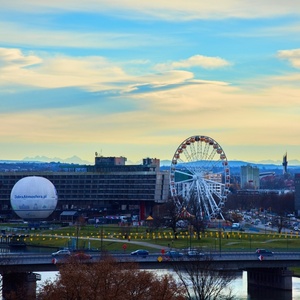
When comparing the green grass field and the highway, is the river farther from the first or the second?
the green grass field

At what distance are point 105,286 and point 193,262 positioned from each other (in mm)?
35336

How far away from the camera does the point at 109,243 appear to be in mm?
156875

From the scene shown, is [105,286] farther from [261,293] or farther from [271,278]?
[271,278]

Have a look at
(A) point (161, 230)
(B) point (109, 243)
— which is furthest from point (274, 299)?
(A) point (161, 230)

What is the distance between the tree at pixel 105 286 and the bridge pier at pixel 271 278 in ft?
116

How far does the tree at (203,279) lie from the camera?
96.1 m

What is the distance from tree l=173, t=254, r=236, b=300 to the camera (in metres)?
96.1

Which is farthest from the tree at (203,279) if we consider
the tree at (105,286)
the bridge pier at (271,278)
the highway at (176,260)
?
the tree at (105,286)

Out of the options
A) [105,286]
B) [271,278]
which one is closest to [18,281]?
[271,278]

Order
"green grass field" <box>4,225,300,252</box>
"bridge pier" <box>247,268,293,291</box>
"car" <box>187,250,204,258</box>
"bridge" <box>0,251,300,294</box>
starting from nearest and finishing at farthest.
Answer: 1. "bridge" <box>0,251,300,294</box>
2. "car" <box>187,250,204,258</box>
3. "bridge pier" <box>247,268,293,291</box>
4. "green grass field" <box>4,225,300,252</box>

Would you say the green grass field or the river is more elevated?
the green grass field

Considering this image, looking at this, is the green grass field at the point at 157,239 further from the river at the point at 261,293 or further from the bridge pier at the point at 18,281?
the bridge pier at the point at 18,281

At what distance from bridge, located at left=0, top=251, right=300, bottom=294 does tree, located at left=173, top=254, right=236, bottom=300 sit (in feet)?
0.90

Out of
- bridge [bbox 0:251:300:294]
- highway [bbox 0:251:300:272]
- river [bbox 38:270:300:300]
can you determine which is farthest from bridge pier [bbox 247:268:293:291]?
highway [bbox 0:251:300:272]
